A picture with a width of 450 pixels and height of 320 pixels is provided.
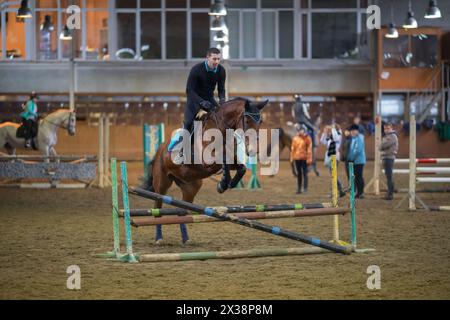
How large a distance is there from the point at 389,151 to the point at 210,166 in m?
9.60

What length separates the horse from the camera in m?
11.6

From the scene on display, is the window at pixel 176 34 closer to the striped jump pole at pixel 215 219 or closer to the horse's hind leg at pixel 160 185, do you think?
the horse's hind leg at pixel 160 185

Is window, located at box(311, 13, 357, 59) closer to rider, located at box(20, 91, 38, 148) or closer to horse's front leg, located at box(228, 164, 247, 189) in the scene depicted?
rider, located at box(20, 91, 38, 148)

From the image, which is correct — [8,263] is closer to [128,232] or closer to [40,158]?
[128,232]

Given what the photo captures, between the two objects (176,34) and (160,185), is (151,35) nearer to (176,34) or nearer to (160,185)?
(176,34)

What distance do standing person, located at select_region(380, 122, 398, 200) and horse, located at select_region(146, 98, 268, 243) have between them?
8741mm

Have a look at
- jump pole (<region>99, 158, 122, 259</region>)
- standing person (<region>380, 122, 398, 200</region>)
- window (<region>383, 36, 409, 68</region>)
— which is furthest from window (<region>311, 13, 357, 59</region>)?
jump pole (<region>99, 158, 122, 259</region>)

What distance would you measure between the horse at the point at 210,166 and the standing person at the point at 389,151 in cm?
874

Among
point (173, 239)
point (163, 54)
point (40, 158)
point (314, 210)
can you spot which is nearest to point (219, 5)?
point (40, 158)

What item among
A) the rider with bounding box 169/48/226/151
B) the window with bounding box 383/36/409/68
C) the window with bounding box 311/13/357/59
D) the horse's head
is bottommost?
the horse's head

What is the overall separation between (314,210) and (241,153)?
133 centimetres
